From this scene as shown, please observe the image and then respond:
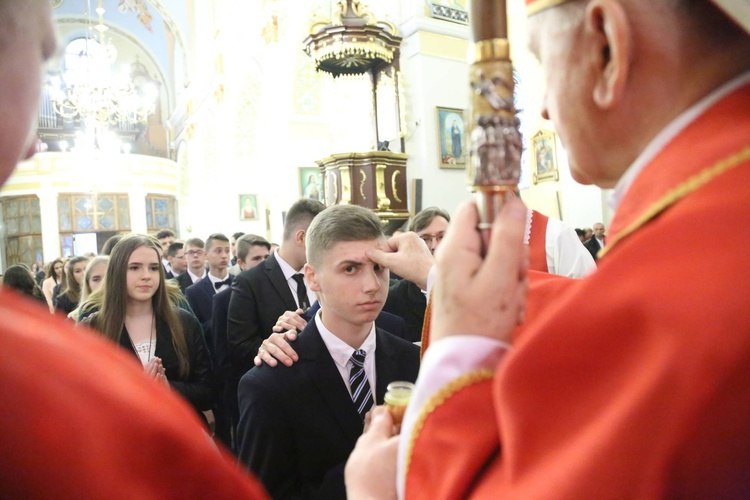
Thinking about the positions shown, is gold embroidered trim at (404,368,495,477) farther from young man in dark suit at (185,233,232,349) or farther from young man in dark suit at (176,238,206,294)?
young man in dark suit at (176,238,206,294)

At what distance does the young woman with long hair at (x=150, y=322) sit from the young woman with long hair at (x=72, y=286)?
2359 mm

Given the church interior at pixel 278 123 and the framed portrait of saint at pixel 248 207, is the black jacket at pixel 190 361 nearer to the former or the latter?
the church interior at pixel 278 123

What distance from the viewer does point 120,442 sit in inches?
24.4

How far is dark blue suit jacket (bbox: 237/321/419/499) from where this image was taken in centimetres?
191

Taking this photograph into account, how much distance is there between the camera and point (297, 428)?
1.95 m

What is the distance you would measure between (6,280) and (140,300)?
2.69 metres

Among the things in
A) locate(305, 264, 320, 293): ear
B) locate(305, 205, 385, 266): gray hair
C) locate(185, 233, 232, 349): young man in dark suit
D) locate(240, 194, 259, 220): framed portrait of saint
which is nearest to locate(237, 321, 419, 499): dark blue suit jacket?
locate(305, 264, 320, 293): ear

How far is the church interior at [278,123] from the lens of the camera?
364 inches

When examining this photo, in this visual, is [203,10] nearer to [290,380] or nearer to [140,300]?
[140,300]

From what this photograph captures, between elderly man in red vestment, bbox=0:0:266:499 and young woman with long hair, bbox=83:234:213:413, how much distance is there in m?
2.71

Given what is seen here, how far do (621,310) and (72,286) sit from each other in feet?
19.9

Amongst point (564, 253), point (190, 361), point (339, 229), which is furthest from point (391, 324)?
point (190, 361)

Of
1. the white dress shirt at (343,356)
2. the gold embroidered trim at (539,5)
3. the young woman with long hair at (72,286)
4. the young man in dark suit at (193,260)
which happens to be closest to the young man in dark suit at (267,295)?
the white dress shirt at (343,356)

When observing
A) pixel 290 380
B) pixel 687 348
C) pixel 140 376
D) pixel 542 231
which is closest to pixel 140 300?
pixel 290 380
